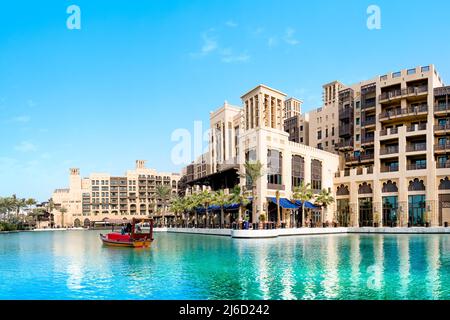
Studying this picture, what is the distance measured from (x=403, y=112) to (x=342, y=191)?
646 inches

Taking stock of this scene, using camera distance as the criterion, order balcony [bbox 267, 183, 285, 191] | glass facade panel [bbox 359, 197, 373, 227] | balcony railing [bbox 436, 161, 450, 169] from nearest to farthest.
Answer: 1. balcony railing [bbox 436, 161, 450, 169]
2. balcony [bbox 267, 183, 285, 191]
3. glass facade panel [bbox 359, 197, 373, 227]

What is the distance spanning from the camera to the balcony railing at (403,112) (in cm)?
6114

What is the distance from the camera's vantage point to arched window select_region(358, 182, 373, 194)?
2543 inches

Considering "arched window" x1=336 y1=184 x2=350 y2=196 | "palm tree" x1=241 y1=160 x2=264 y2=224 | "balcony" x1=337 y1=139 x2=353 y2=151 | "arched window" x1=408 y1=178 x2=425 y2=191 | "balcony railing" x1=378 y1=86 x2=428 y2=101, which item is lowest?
"arched window" x1=336 y1=184 x2=350 y2=196

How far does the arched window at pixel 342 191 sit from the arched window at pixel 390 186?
22.1ft

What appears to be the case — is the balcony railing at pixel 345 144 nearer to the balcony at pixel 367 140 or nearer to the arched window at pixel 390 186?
the balcony at pixel 367 140

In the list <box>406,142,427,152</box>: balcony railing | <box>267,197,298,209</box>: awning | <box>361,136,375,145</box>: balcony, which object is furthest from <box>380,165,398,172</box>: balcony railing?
<box>267,197,298,209</box>: awning

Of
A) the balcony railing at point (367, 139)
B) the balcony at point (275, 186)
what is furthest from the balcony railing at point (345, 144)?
the balcony at point (275, 186)

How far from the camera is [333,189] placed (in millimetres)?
69625

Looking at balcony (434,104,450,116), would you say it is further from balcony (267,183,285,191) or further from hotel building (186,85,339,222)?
balcony (267,183,285,191)

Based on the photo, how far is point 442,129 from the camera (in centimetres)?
5922

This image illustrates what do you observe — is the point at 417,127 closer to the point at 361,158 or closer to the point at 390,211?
the point at 361,158

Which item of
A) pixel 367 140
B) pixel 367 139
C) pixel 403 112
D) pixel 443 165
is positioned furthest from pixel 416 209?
pixel 403 112

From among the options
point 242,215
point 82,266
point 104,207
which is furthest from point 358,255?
point 104,207
